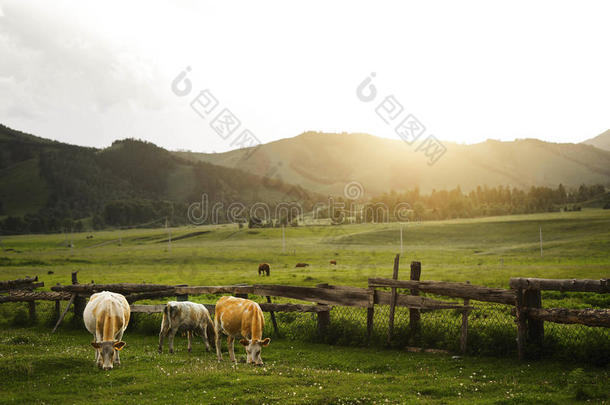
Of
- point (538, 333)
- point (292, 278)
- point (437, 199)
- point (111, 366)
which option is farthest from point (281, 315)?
point (437, 199)

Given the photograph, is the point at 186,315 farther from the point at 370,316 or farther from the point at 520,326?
the point at 520,326

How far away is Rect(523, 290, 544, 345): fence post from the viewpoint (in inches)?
499

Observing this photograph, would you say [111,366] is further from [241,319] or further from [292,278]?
[292,278]

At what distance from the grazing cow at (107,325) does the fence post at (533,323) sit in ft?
37.6

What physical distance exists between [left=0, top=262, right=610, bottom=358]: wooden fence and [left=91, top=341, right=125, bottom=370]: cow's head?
4071 millimetres

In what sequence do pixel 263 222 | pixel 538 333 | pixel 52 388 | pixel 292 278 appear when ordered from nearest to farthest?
pixel 52 388
pixel 538 333
pixel 292 278
pixel 263 222

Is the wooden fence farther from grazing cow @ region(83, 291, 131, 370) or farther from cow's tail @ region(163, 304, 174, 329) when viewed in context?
grazing cow @ region(83, 291, 131, 370)

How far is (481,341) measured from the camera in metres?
13.6

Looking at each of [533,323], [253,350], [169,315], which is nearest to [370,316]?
[253,350]

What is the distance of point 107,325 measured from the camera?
12547mm

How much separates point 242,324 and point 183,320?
2440mm

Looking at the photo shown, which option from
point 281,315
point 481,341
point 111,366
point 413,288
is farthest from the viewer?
point 281,315

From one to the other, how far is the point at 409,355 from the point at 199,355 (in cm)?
663

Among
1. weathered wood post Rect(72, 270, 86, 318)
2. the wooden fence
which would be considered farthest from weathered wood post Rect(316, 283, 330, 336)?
weathered wood post Rect(72, 270, 86, 318)
